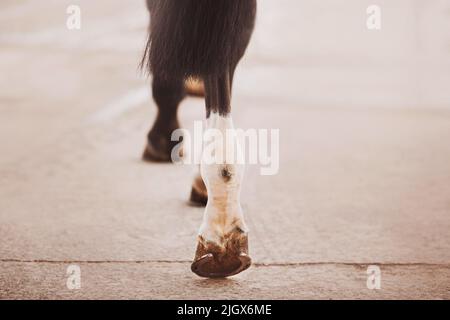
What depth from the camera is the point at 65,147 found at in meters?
3.92

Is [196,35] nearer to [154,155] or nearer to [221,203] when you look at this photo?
[221,203]

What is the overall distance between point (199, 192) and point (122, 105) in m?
2.33

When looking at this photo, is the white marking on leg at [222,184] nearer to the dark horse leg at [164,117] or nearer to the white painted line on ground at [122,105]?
the dark horse leg at [164,117]

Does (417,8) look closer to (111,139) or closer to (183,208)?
(111,139)

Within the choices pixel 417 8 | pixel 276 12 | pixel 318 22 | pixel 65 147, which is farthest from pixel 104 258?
pixel 276 12

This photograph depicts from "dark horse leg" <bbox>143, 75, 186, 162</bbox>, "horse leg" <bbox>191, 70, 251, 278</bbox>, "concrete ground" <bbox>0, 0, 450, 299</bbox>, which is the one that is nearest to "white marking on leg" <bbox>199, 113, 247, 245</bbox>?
"horse leg" <bbox>191, 70, 251, 278</bbox>

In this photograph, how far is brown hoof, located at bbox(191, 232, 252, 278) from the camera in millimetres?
2133

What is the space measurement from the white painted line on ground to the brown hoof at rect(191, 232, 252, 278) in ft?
8.42

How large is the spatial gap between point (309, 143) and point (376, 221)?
52.6 inches

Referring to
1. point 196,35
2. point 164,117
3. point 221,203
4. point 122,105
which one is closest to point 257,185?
point 164,117

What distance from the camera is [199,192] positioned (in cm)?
293

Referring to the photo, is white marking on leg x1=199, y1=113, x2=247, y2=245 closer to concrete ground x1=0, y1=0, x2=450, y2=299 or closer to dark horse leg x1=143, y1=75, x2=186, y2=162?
concrete ground x1=0, y1=0, x2=450, y2=299

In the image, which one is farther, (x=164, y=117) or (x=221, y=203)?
(x=164, y=117)

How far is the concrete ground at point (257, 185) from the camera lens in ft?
7.22
